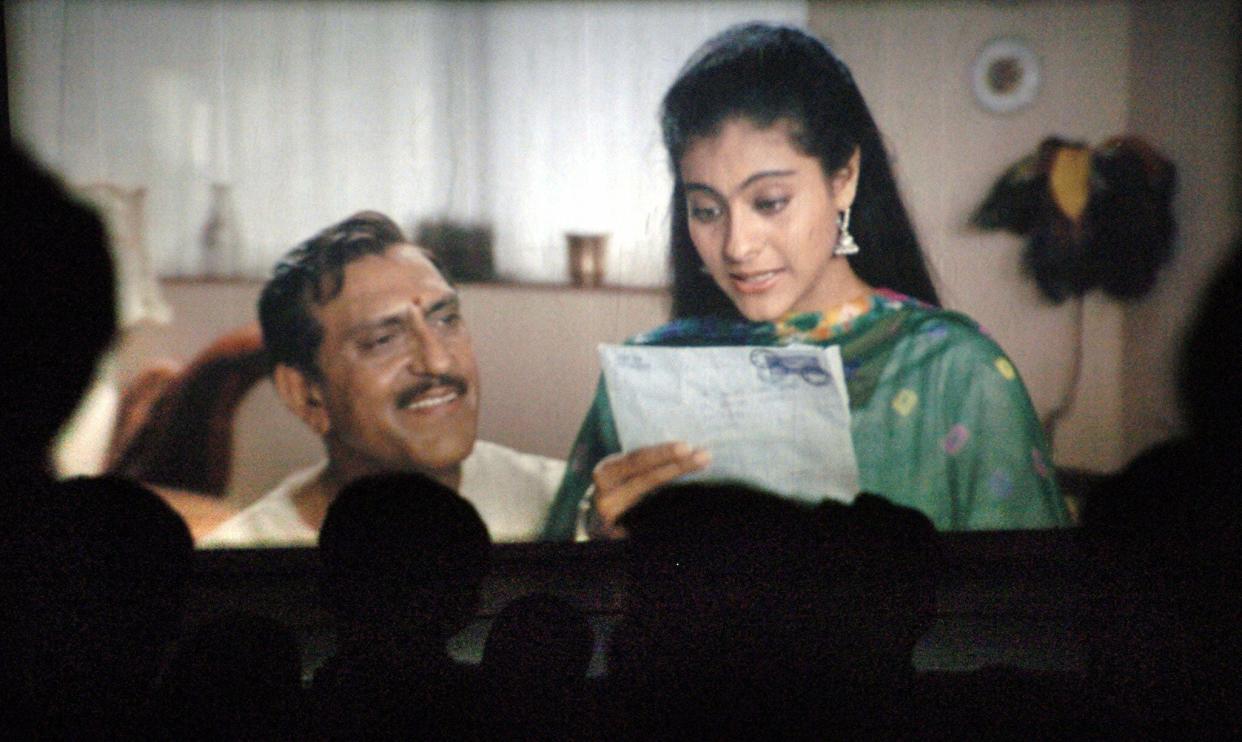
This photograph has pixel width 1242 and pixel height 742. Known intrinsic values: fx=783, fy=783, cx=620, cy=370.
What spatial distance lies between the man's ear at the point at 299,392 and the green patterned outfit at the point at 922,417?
58 cm

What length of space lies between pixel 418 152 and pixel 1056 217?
4.89 feet

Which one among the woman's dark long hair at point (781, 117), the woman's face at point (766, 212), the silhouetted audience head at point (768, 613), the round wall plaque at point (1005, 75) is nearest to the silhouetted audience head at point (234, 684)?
the silhouetted audience head at point (768, 613)

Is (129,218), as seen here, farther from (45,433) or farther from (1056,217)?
(1056,217)

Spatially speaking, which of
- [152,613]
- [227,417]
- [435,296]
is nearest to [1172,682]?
[435,296]

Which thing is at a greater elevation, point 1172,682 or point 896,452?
point 896,452

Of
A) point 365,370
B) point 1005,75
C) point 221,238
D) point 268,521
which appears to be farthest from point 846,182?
point 268,521

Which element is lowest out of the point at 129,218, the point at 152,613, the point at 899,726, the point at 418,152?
the point at 899,726

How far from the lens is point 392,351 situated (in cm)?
175

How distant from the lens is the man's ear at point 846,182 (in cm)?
174

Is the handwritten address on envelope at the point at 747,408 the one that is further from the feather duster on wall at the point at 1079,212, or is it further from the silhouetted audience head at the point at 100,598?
the silhouetted audience head at the point at 100,598

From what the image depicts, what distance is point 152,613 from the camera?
1.81m

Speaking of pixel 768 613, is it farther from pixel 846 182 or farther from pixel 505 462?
pixel 846 182

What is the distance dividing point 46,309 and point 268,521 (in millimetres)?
709

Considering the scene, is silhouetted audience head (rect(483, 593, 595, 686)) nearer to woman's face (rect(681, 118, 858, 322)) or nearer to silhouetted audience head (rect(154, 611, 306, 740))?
silhouetted audience head (rect(154, 611, 306, 740))
